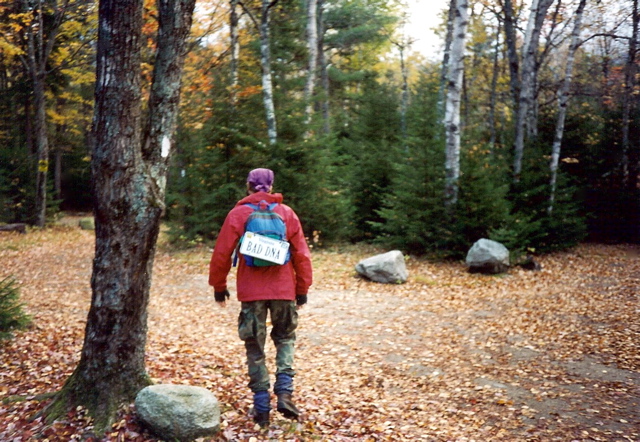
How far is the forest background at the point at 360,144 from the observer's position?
1357cm

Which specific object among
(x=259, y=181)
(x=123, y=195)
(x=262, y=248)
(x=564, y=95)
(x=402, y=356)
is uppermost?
(x=564, y=95)

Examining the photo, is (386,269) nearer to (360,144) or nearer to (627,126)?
(360,144)

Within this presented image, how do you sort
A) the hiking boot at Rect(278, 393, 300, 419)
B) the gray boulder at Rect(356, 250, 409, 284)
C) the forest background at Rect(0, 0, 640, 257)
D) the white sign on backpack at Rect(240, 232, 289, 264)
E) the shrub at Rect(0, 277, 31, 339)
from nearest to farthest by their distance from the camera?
the white sign on backpack at Rect(240, 232, 289, 264) → the hiking boot at Rect(278, 393, 300, 419) → the shrub at Rect(0, 277, 31, 339) → the gray boulder at Rect(356, 250, 409, 284) → the forest background at Rect(0, 0, 640, 257)

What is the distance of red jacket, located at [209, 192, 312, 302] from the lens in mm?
4438

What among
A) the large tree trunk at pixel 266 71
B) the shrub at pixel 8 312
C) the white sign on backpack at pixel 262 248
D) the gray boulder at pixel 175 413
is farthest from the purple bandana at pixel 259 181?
the large tree trunk at pixel 266 71

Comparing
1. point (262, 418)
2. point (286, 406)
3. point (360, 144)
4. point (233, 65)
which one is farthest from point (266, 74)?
point (262, 418)

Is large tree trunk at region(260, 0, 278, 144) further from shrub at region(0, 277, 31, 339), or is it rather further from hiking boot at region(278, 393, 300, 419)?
hiking boot at region(278, 393, 300, 419)

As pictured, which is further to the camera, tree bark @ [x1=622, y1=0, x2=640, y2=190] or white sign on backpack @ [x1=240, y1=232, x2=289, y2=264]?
tree bark @ [x1=622, y1=0, x2=640, y2=190]

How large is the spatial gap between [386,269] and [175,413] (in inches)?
305

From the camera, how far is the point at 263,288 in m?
4.48

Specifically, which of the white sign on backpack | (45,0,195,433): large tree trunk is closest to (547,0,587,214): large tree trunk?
the white sign on backpack

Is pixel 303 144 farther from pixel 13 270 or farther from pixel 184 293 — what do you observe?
pixel 13 270

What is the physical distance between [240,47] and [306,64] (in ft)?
16.7

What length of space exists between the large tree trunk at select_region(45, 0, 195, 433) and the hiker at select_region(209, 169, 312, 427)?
2.07 ft
